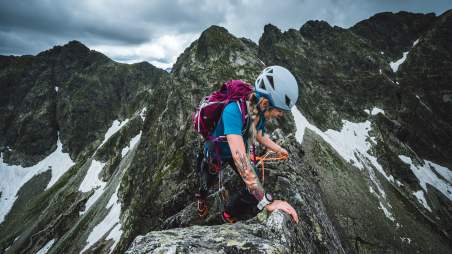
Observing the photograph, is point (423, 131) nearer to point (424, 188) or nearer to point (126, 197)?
point (424, 188)

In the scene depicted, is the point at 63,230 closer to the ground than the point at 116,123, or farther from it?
closer to the ground

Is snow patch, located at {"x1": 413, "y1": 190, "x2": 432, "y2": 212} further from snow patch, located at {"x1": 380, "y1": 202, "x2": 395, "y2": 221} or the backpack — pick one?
the backpack

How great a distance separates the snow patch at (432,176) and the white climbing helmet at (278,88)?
278 ft

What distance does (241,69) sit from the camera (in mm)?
54188

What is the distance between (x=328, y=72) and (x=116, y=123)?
440ft

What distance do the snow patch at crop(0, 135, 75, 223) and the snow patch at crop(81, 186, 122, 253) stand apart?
130m

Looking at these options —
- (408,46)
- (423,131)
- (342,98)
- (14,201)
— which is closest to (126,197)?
(342,98)

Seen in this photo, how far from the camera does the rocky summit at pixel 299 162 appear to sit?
10336 mm

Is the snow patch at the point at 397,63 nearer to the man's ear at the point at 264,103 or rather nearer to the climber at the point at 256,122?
the climber at the point at 256,122

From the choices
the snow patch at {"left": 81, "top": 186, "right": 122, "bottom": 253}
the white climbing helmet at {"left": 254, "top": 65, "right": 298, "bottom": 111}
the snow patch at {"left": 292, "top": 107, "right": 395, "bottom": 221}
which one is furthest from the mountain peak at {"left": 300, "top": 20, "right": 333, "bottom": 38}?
the white climbing helmet at {"left": 254, "top": 65, "right": 298, "bottom": 111}

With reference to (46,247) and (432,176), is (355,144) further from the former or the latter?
(46,247)

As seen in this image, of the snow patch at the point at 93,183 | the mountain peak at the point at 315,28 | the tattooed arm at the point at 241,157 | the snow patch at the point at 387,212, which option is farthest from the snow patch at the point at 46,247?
the mountain peak at the point at 315,28

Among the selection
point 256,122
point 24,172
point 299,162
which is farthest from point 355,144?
point 24,172

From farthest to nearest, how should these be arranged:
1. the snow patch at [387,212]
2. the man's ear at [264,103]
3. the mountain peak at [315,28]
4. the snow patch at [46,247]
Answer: the mountain peak at [315,28] → the snow patch at [46,247] → the snow patch at [387,212] → the man's ear at [264,103]
